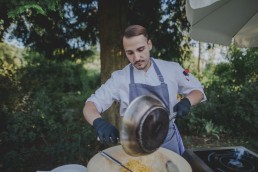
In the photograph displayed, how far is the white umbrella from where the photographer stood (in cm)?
281

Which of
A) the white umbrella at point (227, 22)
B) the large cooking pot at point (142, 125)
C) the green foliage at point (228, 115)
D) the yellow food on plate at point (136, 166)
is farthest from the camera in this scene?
the green foliage at point (228, 115)

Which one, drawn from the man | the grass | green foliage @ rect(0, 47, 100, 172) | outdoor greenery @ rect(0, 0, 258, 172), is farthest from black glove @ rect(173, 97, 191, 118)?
the grass

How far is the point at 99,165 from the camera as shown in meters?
1.73

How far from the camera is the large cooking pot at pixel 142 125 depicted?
1432 millimetres

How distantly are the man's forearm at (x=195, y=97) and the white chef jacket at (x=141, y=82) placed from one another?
0.15ft

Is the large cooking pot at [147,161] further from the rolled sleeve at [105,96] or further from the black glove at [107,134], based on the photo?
the rolled sleeve at [105,96]

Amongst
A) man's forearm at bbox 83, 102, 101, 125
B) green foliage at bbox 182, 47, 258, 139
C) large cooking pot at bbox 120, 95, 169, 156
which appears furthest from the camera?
green foliage at bbox 182, 47, 258, 139

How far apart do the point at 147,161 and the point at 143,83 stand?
26.7 inches

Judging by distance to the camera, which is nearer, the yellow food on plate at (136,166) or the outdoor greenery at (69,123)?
the yellow food on plate at (136,166)

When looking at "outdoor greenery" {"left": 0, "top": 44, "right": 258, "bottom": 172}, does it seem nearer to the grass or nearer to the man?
the grass

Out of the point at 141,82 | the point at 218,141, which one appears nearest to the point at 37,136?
the point at 141,82

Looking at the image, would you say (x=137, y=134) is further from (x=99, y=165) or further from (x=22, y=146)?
(x=22, y=146)

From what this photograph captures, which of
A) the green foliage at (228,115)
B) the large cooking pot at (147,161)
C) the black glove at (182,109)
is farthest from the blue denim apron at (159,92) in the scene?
the green foliage at (228,115)

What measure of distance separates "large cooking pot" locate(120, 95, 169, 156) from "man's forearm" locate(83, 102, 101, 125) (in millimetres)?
643
